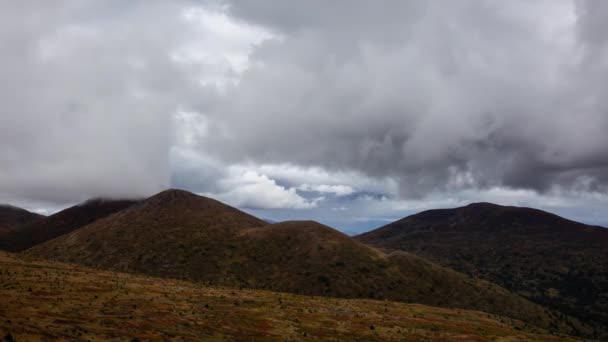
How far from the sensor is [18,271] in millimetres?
69125

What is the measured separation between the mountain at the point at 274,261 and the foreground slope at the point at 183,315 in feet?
112

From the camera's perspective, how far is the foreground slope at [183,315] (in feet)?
136

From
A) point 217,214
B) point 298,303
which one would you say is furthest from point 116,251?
point 298,303

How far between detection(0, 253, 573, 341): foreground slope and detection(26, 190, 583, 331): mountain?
112 ft

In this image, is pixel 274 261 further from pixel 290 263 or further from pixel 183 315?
pixel 183 315

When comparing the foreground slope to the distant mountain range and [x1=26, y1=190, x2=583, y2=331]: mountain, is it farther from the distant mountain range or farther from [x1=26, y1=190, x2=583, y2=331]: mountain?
the distant mountain range

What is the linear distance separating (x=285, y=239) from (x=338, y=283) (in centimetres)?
3792

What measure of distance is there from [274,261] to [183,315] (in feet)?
275

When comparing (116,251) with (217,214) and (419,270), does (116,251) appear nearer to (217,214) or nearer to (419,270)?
(217,214)

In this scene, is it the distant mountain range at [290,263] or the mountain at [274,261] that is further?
the mountain at [274,261]

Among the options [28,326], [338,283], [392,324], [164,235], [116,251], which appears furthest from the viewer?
[164,235]

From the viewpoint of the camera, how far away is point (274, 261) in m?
137

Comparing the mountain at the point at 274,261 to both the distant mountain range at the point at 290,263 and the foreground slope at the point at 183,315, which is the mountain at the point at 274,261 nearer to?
the distant mountain range at the point at 290,263

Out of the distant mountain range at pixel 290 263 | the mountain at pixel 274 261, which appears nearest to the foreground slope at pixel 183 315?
the mountain at pixel 274 261
